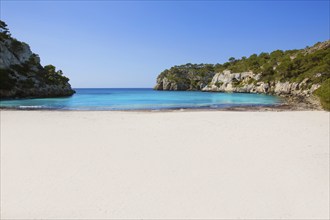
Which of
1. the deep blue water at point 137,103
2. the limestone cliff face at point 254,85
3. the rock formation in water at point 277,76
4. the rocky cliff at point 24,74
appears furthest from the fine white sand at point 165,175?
the rocky cliff at point 24,74

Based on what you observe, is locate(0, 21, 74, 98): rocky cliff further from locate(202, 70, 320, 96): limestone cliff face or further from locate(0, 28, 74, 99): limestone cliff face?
locate(202, 70, 320, 96): limestone cliff face

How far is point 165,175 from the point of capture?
9102mm

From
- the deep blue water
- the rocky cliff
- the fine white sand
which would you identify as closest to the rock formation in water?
the deep blue water

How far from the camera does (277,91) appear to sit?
253 feet

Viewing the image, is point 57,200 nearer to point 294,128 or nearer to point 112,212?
point 112,212

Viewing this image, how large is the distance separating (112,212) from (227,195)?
3.43m

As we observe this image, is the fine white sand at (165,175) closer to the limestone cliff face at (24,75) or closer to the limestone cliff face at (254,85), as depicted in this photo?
the limestone cliff face at (254,85)

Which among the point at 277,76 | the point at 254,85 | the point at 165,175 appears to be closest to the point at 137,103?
the point at 165,175

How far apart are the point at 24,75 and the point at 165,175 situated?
80.0 meters

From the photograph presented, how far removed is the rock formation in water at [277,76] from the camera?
63.6 meters

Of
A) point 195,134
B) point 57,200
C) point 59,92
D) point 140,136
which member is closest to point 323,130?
point 195,134

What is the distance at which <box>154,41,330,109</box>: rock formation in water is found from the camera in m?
63.6

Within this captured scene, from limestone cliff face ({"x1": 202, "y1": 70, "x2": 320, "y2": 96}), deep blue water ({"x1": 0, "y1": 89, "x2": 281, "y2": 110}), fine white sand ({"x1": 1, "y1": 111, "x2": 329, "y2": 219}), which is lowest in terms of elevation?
fine white sand ({"x1": 1, "y1": 111, "x2": 329, "y2": 219})

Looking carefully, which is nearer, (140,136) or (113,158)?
(113,158)
